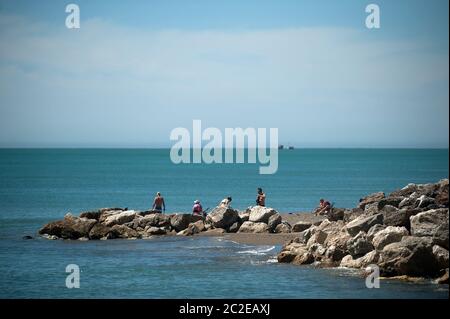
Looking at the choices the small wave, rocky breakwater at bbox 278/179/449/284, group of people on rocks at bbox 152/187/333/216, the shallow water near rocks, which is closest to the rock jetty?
rocky breakwater at bbox 278/179/449/284

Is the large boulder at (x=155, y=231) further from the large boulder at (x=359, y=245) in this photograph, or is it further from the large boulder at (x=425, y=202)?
the large boulder at (x=425, y=202)

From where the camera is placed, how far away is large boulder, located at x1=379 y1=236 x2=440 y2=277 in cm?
2561

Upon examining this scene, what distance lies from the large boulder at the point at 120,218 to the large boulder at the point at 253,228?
5.85 m

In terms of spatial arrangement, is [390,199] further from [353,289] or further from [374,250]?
[353,289]

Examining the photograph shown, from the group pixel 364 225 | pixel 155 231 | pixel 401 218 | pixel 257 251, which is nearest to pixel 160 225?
pixel 155 231

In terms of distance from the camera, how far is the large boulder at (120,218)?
3953 cm

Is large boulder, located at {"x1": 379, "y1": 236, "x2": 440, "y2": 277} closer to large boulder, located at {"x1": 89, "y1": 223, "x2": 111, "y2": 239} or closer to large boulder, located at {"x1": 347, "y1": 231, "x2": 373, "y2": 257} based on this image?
large boulder, located at {"x1": 347, "y1": 231, "x2": 373, "y2": 257}

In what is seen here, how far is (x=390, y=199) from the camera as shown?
31891 mm

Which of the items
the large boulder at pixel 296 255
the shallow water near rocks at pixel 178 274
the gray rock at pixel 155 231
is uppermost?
the gray rock at pixel 155 231

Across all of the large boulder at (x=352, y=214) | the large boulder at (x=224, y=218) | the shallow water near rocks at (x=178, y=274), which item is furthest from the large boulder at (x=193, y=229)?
the large boulder at (x=352, y=214)

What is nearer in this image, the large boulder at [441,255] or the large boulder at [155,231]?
the large boulder at [441,255]

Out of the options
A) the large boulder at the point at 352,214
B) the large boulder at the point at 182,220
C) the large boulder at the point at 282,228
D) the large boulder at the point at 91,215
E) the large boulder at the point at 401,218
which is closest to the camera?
the large boulder at the point at 401,218
